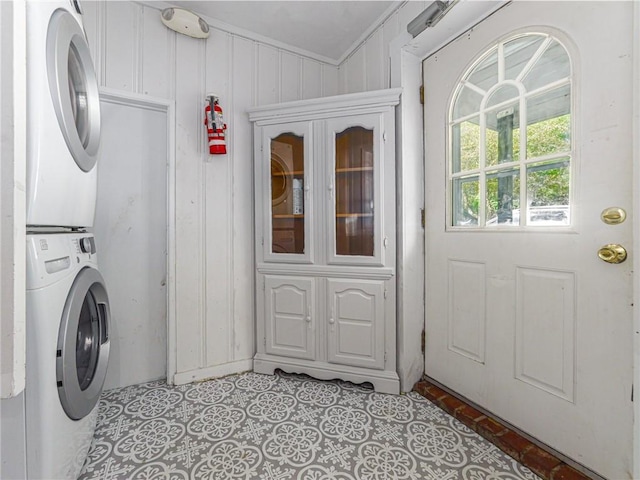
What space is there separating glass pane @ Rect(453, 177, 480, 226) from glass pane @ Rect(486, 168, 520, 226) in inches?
2.6

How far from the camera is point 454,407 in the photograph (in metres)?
1.55

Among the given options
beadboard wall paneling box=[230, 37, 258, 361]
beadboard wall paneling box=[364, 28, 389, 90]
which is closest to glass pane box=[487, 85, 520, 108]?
beadboard wall paneling box=[364, 28, 389, 90]

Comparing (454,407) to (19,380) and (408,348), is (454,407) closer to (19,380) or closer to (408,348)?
(408,348)

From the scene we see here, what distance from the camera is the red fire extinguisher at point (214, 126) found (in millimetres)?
1859

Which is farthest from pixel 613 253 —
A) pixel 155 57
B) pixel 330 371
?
pixel 155 57

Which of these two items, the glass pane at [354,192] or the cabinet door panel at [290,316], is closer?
the glass pane at [354,192]

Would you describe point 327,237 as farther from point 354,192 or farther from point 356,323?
point 356,323

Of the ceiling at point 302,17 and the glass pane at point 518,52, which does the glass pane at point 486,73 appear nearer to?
the glass pane at point 518,52

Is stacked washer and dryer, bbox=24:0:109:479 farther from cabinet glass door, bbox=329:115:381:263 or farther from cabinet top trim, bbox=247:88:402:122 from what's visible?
cabinet glass door, bbox=329:115:381:263

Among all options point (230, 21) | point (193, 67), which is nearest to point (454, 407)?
point (193, 67)

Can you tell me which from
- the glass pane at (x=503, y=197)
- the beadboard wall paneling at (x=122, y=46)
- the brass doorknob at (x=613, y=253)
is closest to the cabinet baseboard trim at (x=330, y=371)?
the glass pane at (x=503, y=197)

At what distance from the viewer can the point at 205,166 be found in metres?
1.98

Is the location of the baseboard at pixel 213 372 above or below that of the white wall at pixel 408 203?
below

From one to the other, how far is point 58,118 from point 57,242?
398 millimetres
